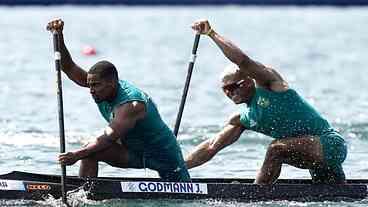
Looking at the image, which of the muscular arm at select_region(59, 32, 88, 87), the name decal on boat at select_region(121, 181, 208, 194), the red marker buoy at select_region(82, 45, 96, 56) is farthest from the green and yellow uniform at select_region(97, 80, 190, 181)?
the red marker buoy at select_region(82, 45, 96, 56)

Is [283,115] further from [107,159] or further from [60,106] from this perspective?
[60,106]

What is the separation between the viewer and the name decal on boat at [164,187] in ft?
43.1

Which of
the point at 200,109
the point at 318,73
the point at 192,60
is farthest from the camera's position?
the point at 318,73

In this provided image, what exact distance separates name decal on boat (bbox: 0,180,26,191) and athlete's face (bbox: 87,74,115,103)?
1327 millimetres

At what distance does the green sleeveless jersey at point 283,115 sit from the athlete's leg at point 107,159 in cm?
155

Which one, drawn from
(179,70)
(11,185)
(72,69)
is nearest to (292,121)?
(72,69)

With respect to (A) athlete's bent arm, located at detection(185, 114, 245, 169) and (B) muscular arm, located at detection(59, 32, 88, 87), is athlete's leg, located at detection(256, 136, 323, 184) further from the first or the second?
(B) muscular arm, located at detection(59, 32, 88, 87)

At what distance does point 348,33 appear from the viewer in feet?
172

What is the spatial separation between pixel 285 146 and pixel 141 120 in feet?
5.72

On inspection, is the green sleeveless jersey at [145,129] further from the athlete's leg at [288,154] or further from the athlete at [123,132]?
the athlete's leg at [288,154]

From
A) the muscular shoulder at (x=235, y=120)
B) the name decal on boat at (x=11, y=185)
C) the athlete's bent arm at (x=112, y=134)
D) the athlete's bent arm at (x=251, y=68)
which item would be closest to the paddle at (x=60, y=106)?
the athlete's bent arm at (x=112, y=134)

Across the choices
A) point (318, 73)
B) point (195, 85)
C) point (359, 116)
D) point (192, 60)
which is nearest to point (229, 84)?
point (192, 60)

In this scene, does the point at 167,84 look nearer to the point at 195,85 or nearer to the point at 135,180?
the point at 195,85

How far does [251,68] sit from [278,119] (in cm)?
75
